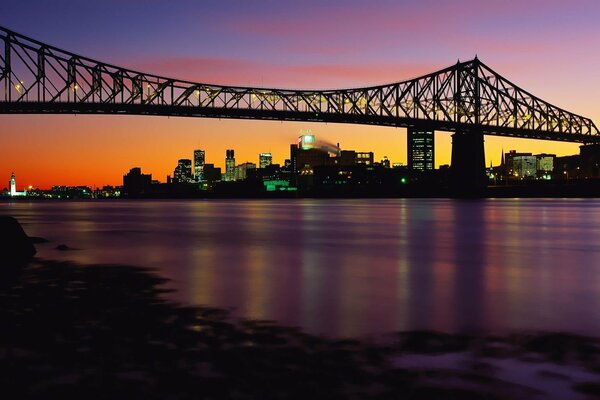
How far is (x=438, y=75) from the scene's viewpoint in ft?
353

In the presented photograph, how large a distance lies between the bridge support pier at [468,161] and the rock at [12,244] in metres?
85.7

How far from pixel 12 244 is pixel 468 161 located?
286ft

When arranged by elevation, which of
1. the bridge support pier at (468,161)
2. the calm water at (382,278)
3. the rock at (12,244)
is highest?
the bridge support pier at (468,161)

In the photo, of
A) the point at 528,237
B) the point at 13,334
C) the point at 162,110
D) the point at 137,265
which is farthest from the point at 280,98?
the point at 13,334

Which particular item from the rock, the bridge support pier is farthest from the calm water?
the bridge support pier

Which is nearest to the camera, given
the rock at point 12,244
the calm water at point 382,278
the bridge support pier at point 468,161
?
the calm water at point 382,278

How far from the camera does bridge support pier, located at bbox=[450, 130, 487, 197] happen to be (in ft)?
317

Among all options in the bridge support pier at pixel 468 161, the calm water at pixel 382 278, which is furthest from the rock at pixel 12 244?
the bridge support pier at pixel 468 161

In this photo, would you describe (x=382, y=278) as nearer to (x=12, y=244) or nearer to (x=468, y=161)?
(x=12, y=244)

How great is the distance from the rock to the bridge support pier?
8572cm

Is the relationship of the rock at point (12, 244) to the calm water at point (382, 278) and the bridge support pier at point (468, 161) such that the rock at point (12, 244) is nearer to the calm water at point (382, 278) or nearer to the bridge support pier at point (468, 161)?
the calm water at point (382, 278)

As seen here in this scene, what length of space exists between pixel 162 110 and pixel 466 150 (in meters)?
45.9

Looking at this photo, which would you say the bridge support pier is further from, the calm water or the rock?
the rock

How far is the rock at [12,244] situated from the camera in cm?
1664
